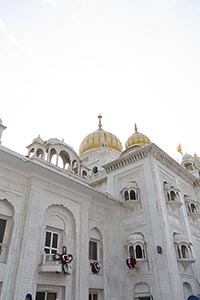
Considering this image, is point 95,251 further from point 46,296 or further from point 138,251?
point 46,296

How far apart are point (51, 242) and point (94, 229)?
3.63 metres

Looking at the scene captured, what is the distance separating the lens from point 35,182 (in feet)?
42.5

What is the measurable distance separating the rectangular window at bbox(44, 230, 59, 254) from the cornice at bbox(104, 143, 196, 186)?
742 centimetres

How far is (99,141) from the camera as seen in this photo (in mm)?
26672

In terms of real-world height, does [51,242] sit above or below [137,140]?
below

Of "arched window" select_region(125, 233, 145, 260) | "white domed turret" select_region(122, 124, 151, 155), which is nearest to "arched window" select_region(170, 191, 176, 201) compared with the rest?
"arched window" select_region(125, 233, 145, 260)

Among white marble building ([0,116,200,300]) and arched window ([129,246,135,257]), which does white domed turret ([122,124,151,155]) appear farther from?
arched window ([129,246,135,257])

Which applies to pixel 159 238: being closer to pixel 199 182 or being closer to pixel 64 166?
pixel 64 166

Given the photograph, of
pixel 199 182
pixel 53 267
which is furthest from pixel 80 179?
pixel 199 182

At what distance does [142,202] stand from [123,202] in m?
1.22

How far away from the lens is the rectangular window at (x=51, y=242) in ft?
41.2

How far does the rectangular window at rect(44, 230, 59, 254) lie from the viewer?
12.6 metres

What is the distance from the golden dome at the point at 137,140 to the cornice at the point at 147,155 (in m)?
4.41

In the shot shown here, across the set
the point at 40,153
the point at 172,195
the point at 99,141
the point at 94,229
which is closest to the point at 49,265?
the point at 94,229
